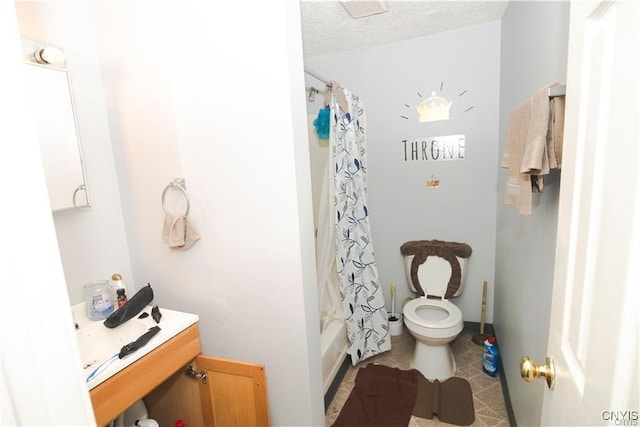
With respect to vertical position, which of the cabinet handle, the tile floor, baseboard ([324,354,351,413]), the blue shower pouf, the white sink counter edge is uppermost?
the blue shower pouf

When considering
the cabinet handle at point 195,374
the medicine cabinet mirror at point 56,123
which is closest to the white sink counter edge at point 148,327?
the cabinet handle at point 195,374

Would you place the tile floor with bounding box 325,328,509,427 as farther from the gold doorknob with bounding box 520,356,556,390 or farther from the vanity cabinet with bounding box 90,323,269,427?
the gold doorknob with bounding box 520,356,556,390

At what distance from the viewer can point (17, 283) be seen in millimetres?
425

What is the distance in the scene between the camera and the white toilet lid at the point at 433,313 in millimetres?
2100

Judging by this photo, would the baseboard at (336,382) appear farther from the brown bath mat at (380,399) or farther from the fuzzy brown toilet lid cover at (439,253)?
the fuzzy brown toilet lid cover at (439,253)

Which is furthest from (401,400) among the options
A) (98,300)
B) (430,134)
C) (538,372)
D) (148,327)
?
(430,134)

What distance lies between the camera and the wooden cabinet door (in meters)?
1.34

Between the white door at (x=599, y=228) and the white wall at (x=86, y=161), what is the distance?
1.88 meters

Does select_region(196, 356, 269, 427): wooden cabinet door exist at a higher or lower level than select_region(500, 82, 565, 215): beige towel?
lower

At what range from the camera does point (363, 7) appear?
75.3 inches

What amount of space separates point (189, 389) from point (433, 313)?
69.3 inches

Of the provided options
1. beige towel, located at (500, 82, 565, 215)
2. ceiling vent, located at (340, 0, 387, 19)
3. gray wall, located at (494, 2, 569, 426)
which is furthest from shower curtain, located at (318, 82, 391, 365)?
beige towel, located at (500, 82, 565, 215)

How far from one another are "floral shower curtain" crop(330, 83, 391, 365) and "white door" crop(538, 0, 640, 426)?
1.45 meters

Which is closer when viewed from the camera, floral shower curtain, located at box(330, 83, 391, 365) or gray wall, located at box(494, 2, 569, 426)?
gray wall, located at box(494, 2, 569, 426)
